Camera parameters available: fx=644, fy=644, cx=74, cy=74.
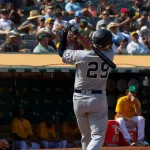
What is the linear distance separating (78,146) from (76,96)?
180 inches

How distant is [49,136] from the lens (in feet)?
38.1

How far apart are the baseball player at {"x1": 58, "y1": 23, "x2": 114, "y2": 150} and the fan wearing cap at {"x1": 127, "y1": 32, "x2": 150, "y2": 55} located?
6.28 m

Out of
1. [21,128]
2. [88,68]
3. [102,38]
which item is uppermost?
[102,38]

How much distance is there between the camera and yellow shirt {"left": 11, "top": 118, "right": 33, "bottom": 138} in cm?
1113

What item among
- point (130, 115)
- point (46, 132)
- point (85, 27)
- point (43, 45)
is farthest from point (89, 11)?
point (46, 132)

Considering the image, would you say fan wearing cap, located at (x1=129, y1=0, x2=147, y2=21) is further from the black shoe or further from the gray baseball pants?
the gray baseball pants

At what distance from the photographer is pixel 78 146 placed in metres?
11.8

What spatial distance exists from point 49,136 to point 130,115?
5.11 ft

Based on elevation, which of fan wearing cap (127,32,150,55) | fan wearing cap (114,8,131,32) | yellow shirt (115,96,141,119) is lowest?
yellow shirt (115,96,141,119)

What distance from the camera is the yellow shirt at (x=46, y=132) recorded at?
38.0ft

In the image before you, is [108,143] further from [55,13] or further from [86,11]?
[86,11]

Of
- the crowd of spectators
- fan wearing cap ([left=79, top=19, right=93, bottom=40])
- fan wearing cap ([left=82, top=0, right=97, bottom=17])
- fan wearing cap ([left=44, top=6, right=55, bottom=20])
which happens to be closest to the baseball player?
the crowd of spectators

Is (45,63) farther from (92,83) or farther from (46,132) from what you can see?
(92,83)

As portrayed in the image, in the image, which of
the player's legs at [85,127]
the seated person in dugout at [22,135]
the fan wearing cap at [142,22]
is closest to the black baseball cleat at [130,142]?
the seated person in dugout at [22,135]
